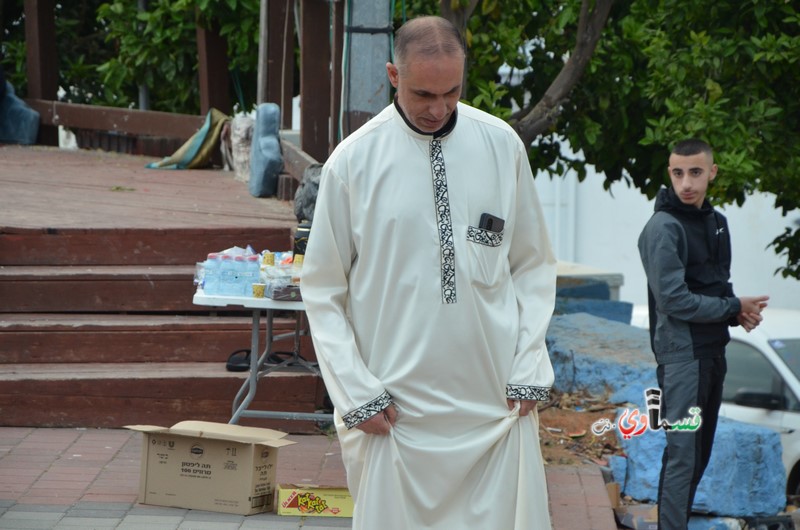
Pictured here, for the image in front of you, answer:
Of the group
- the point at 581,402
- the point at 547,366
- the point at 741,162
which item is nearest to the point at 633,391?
the point at 581,402

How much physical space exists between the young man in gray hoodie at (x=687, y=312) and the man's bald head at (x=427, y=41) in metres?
2.12

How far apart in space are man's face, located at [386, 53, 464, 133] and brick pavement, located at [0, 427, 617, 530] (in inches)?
84.4

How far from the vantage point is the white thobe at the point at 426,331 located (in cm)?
329

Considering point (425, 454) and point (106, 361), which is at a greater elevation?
point (425, 454)

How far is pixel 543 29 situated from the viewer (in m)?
9.45

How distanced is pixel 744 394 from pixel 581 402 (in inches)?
116

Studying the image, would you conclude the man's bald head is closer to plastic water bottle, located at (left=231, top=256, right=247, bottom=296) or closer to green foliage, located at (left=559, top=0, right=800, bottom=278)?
plastic water bottle, located at (left=231, top=256, right=247, bottom=296)

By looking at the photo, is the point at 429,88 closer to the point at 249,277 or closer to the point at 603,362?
the point at 249,277

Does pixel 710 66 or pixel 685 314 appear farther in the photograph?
pixel 710 66

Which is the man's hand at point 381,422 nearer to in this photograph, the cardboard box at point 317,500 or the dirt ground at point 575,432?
the cardboard box at point 317,500

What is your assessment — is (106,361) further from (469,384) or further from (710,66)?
(710,66)

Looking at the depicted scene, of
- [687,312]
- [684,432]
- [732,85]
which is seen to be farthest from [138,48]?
[684,432]

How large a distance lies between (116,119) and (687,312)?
8798 mm

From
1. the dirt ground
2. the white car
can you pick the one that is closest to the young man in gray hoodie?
the dirt ground
